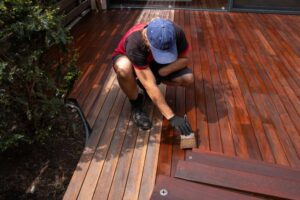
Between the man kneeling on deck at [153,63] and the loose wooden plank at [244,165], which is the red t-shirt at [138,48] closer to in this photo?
the man kneeling on deck at [153,63]

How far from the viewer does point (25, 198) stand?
5.89 ft

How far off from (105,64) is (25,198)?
181 cm

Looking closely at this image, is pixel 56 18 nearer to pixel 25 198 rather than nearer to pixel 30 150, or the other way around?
pixel 30 150

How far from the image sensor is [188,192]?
150 centimetres

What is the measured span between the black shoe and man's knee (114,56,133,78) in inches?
12.3

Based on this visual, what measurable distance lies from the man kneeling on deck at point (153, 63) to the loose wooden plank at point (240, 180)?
1.25 feet

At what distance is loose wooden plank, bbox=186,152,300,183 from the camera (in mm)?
1893

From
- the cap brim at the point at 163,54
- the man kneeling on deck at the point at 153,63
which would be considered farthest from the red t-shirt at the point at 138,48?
the cap brim at the point at 163,54

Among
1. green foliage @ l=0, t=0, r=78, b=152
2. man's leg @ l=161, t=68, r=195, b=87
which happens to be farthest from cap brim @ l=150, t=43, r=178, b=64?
green foliage @ l=0, t=0, r=78, b=152

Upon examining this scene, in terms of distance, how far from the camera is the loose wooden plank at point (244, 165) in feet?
6.21

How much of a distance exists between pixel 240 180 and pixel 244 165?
0.25m

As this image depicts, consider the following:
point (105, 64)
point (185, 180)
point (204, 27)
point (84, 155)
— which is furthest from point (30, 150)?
point (204, 27)

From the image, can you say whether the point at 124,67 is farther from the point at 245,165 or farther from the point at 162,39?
the point at 245,165

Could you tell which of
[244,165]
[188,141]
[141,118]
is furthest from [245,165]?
[141,118]
